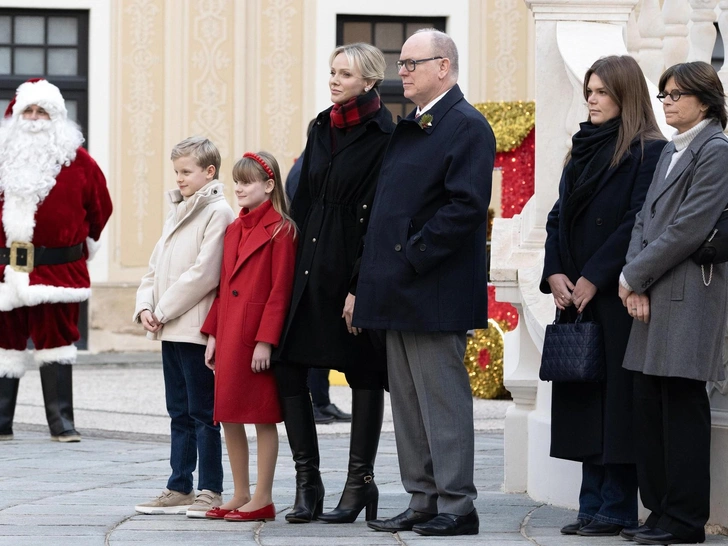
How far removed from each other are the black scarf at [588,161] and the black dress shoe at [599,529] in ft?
3.19

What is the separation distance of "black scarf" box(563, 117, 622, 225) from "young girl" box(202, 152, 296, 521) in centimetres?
96

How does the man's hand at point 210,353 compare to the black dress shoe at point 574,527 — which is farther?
the man's hand at point 210,353

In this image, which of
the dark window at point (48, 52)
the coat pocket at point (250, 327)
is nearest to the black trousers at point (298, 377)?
the coat pocket at point (250, 327)

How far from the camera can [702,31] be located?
6.04 m

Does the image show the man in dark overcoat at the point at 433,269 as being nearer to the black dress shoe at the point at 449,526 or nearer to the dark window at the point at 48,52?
the black dress shoe at the point at 449,526

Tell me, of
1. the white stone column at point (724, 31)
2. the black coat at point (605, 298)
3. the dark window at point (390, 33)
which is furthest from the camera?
the dark window at point (390, 33)

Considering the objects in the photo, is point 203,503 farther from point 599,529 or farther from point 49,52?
point 49,52

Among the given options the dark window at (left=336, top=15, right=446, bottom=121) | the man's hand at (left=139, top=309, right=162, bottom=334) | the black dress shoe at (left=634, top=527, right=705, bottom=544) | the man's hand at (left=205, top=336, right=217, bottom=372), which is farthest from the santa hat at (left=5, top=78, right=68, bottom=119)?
the dark window at (left=336, top=15, right=446, bottom=121)

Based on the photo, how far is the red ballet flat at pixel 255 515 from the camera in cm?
509

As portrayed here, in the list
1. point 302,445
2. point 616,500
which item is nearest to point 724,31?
point 616,500

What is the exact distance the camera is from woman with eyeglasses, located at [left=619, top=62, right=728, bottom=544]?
4531 millimetres

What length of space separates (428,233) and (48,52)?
928 centimetres

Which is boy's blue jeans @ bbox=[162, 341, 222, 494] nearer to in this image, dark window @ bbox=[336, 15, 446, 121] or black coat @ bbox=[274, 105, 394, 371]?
black coat @ bbox=[274, 105, 394, 371]

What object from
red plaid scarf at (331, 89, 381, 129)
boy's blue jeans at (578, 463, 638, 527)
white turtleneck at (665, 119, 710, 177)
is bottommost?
boy's blue jeans at (578, 463, 638, 527)
